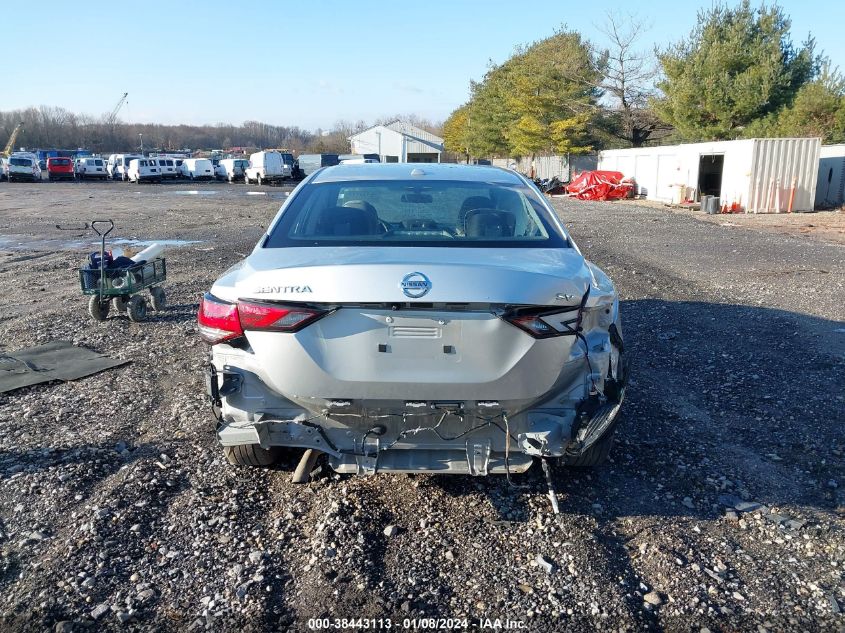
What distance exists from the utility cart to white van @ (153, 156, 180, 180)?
47.3 metres

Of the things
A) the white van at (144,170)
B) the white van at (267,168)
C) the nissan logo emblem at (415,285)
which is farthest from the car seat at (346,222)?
the white van at (144,170)

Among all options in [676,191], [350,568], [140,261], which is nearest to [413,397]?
[350,568]

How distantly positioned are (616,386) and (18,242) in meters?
15.9

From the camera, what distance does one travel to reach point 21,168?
49938 millimetres

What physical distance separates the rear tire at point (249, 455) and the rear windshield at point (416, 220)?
3.56 feet

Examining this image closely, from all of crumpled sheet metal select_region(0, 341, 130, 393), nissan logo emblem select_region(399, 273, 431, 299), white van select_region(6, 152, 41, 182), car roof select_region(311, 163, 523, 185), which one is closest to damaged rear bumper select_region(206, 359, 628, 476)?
nissan logo emblem select_region(399, 273, 431, 299)

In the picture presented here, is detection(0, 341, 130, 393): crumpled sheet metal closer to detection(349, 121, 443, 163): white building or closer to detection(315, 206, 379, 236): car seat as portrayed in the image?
detection(315, 206, 379, 236): car seat

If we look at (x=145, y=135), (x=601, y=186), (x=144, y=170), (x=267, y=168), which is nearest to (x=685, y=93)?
(x=601, y=186)

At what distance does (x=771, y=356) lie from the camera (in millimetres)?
6238

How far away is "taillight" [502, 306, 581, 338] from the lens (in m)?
3.01

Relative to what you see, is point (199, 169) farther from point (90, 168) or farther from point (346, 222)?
point (346, 222)

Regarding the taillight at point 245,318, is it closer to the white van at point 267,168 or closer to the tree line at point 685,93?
the tree line at point 685,93

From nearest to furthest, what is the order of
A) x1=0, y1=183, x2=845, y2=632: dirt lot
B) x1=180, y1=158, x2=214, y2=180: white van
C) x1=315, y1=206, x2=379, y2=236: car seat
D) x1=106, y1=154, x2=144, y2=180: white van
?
x1=0, y1=183, x2=845, y2=632: dirt lot
x1=315, y1=206, x2=379, y2=236: car seat
x1=180, y1=158, x2=214, y2=180: white van
x1=106, y1=154, x2=144, y2=180: white van

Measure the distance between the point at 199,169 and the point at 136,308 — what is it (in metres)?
48.0
